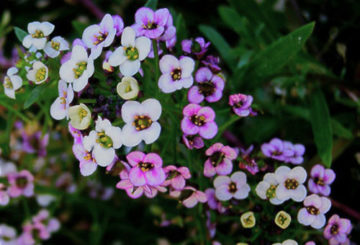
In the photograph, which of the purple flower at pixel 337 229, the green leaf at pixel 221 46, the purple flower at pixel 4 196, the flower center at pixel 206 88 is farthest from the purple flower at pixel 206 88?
the purple flower at pixel 4 196

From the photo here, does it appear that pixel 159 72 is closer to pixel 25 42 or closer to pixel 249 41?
pixel 25 42

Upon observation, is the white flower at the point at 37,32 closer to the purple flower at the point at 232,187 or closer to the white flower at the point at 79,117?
the white flower at the point at 79,117

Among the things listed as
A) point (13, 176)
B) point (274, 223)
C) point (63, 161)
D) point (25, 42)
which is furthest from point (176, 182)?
point (63, 161)

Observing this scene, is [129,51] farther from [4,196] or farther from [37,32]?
[4,196]

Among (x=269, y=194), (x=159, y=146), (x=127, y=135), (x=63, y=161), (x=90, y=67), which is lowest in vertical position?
(x=63, y=161)

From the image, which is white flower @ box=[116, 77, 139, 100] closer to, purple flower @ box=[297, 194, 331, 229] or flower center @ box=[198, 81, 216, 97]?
flower center @ box=[198, 81, 216, 97]
